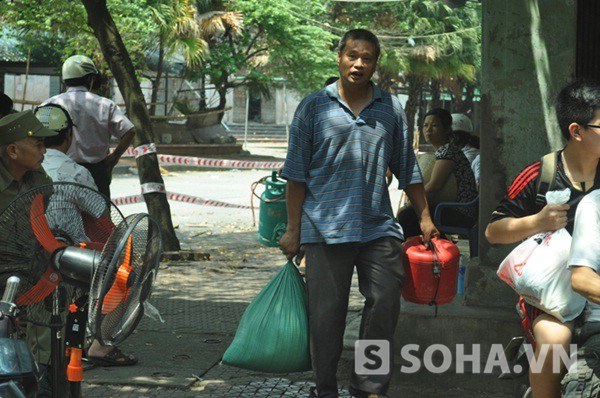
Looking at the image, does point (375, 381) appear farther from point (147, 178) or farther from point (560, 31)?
point (147, 178)

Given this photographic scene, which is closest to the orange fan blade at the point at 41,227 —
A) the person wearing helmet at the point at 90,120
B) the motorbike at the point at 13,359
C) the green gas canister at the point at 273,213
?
the motorbike at the point at 13,359

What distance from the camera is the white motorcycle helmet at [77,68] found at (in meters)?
7.51

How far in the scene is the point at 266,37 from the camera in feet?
113

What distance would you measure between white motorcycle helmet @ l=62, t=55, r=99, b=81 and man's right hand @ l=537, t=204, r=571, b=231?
4570mm

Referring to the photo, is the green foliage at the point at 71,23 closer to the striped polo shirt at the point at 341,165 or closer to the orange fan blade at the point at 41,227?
the striped polo shirt at the point at 341,165

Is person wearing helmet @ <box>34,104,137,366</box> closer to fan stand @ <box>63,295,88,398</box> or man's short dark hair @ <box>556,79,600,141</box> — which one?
fan stand @ <box>63,295,88,398</box>

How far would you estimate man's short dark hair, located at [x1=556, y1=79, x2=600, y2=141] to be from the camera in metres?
3.96

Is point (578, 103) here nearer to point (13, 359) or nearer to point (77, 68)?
point (13, 359)

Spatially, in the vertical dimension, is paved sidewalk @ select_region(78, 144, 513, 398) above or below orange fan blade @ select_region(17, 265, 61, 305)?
below

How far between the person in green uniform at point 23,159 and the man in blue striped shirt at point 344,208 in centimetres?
133

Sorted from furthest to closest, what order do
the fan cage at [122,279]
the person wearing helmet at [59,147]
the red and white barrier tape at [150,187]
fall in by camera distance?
the red and white barrier tape at [150,187] < the person wearing helmet at [59,147] < the fan cage at [122,279]

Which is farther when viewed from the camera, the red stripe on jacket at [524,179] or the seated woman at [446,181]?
the seated woman at [446,181]

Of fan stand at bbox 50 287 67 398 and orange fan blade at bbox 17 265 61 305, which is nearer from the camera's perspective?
orange fan blade at bbox 17 265 61 305

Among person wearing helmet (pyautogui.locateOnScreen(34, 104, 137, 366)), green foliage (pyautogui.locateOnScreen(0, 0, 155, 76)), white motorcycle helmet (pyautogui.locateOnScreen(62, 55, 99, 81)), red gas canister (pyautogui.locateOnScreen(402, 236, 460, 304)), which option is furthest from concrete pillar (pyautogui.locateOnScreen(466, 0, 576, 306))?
green foliage (pyautogui.locateOnScreen(0, 0, 155, 76))
